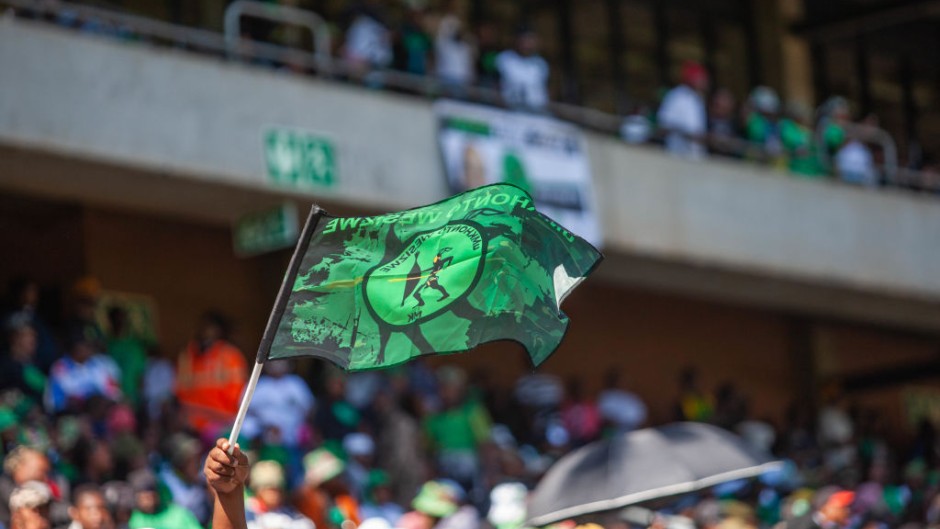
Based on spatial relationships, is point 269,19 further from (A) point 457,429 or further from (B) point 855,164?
(B) point 855,164

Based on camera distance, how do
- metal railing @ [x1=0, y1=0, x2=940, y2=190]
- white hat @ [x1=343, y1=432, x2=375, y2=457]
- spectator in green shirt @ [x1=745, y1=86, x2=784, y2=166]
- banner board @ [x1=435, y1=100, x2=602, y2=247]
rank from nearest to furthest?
white hat @ [x1=343, y1=432, x2=375, y2=457]
metal railing @ [x1=0, y1=0, x2=940, y2=190]
banner board @ [x1=435, y1=100, x2=602, y2=247]
spectator in green shirt @ [x1=745, y1=86, x2=784, y2=166]

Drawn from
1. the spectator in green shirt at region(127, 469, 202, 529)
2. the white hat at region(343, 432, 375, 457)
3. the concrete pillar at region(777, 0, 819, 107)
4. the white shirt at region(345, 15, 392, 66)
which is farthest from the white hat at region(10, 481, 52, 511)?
the concrete pillar at region(777, 0, 819, 107)

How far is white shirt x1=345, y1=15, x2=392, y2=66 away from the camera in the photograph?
607 inches

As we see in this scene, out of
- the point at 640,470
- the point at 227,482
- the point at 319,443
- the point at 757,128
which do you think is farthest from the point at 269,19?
the point at 227,482

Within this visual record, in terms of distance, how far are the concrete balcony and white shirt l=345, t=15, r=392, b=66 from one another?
53 centimetres

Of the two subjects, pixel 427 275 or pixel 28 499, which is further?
pixel 28 499

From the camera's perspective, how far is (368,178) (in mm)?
14805

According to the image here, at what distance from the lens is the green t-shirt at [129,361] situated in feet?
42.9

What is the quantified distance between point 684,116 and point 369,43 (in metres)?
3.83

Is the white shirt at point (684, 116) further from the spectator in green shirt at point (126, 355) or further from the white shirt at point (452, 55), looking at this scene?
the spectator in green shirt at point (126, 355)

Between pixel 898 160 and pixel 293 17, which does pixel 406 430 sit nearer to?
pixel 293 17

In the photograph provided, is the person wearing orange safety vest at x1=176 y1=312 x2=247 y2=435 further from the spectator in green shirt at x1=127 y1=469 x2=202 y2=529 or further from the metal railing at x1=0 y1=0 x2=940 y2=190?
the spectator in green shirt at x1=127 y1=469 x2=202 y2=529

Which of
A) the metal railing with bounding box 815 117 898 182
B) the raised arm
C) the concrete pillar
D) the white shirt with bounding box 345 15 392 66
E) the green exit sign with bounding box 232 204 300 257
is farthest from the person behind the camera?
the concrete pillar

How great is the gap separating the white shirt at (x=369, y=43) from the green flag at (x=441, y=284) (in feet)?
31.0
